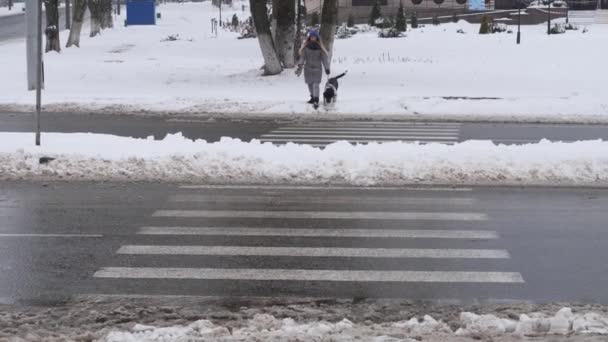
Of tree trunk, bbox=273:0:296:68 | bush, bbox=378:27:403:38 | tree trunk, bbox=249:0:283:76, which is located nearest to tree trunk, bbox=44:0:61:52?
tree trunk, bbox=273:0:296:68

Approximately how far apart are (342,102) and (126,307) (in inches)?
664

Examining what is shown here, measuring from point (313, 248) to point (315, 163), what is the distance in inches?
170

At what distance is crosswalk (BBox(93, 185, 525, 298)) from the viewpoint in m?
7.40

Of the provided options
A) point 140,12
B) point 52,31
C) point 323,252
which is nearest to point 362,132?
point 323,252

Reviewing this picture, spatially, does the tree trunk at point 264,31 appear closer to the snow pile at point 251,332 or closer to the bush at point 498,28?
the snow pile at point 251,332

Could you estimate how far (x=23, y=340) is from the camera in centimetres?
593

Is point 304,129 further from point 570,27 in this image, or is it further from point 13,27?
point 13,27

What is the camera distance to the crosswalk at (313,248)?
7402 millimetres

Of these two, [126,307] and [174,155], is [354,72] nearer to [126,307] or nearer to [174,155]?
[174,155]

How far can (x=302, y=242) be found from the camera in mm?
8883

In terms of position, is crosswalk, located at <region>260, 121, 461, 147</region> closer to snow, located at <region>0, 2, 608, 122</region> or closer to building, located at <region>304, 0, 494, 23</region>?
snow, located at <region>0, 2, 608, 122</region>

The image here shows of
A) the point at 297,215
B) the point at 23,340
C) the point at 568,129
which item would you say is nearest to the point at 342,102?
the point at 568,129

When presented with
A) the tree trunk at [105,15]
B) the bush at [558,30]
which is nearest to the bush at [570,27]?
the bush at [558,30]

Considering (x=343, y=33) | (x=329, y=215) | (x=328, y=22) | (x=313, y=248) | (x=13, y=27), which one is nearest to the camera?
(x=313, y=248)
